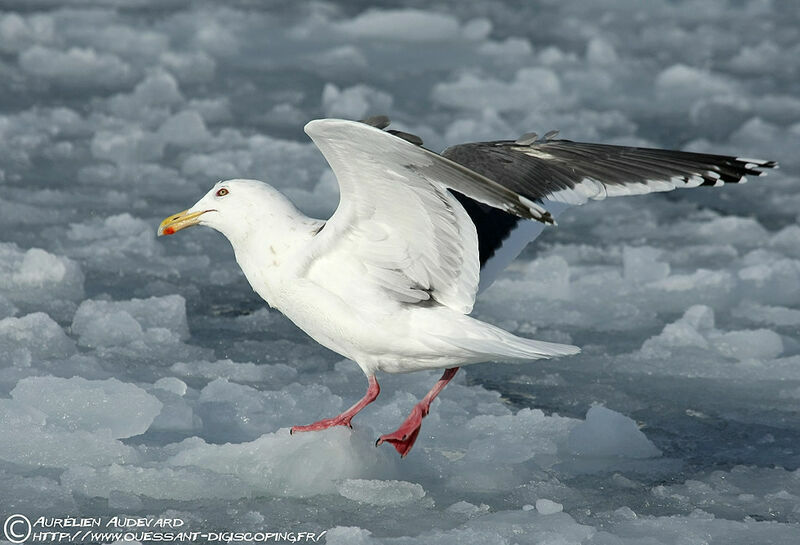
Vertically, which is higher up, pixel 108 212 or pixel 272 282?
pixel 272 282

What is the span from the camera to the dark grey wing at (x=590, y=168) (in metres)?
4.65

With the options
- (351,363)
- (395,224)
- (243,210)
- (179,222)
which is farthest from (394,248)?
(351,363)

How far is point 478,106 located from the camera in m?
10.9

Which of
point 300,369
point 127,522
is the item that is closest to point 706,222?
point 300,369

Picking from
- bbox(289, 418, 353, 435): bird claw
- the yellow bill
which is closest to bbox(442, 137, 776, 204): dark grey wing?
the yellow bill

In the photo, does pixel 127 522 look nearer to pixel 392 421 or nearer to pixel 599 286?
pixel 392 421

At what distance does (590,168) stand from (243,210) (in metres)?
1.52

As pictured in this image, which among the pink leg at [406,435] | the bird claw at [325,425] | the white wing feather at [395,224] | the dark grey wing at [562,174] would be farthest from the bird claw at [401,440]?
the dark grey wing at [562,174]

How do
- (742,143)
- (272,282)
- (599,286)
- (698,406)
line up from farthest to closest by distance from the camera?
(742,143) < (599,286) < (698,406) < (272,282)

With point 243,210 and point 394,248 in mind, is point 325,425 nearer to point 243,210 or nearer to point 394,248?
point 394,248

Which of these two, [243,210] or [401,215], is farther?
[243,210]

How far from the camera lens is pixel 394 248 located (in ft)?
14.0

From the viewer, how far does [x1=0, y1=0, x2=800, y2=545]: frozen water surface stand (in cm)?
Result: 400

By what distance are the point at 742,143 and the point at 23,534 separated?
7.98 meters
